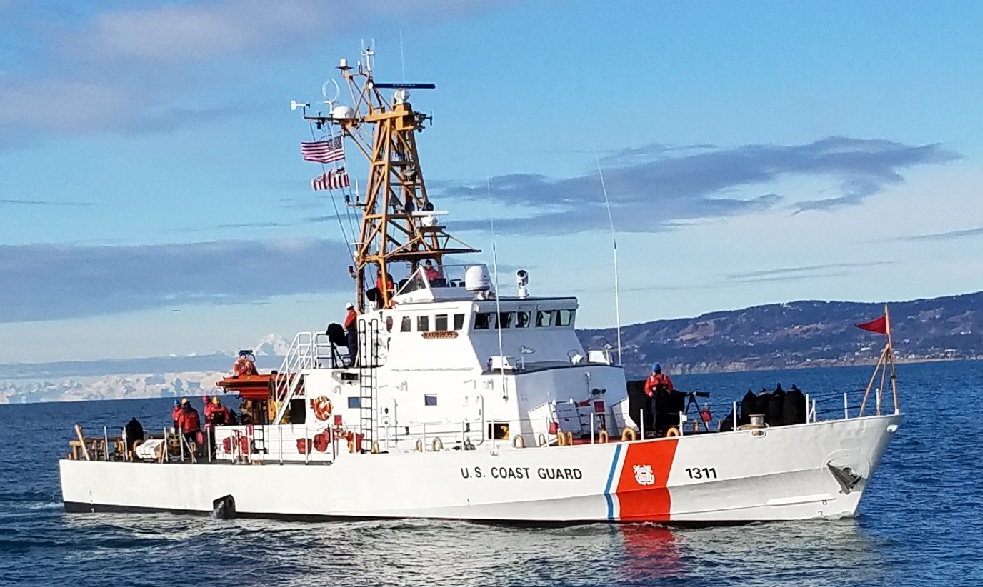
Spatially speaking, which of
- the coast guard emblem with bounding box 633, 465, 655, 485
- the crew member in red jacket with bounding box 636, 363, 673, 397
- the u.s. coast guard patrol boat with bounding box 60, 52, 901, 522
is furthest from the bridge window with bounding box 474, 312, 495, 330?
the coast guard emblem with bounding box 633, 465, 655, 485

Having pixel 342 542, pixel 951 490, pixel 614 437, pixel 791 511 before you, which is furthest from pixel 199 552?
pixel 951 490

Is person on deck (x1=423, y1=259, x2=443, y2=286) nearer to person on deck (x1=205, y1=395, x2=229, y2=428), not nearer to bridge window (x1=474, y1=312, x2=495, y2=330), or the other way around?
bridge window (x1=474, y1=312, x2=495, y2=330)

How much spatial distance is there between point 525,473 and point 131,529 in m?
10.2

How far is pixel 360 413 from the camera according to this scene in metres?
29.2

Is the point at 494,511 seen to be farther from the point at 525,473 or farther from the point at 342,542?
the point at 342,542

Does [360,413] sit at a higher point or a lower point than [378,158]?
lower

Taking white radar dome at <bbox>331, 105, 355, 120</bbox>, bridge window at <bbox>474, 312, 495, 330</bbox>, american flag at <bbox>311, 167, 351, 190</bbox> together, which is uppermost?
white radar dome at <bbox>331, 105, 355, 120</bbox>

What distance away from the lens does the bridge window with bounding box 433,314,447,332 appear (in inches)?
1118

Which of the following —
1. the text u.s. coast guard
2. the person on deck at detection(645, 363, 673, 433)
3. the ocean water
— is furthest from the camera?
the person on deck at detection(645, 363, 673, 433)

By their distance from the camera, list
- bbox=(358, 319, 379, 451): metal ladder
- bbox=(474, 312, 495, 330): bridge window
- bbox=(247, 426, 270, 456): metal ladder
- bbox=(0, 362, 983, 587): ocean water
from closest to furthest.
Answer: bbox=(0, 362, 983, 587): ocean water → bbox=(474, 312, 495, 330): bridge window → bbox=(358, 319, 379, 451): metal ladder → bbox=(247, 426, 270, 456): metal ladder

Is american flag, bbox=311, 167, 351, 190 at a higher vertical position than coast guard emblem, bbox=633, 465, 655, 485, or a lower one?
higher

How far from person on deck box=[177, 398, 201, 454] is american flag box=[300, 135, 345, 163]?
263 inches

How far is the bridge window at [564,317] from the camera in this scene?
98.4ft

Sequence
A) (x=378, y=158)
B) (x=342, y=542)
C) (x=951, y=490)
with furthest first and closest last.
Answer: (x=951, y=490) → (x=378, y=158) → (x=342, y=542)
